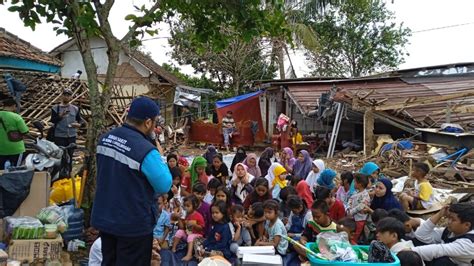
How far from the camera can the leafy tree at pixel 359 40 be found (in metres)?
25.8

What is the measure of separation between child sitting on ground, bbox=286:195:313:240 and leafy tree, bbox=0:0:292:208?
7.37ft

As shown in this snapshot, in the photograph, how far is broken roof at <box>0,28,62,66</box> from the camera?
14.6 m

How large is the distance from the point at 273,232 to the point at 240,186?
1.51 m

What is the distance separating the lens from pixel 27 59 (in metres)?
15.1

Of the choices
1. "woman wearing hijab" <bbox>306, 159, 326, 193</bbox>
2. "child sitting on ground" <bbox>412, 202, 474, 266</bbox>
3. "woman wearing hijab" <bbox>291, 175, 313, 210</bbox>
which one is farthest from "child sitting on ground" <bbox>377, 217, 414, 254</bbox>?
"woman wearing hijab" <bbox>306, 159, 326, 193</bbox>

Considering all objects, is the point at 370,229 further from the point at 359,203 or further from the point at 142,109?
the point at 142,109

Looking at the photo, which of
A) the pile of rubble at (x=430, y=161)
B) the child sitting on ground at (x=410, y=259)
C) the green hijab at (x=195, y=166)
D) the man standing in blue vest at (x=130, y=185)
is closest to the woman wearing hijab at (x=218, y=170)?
the green hijab at (x=195, y=166)

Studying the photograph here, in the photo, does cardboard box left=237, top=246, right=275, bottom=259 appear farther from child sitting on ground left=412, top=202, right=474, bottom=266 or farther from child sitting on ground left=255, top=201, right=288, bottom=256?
child sitting on ground left=412, top=202, right=474, bottom=266

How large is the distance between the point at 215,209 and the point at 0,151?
3.05m

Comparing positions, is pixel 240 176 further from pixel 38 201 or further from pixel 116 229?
pixel 116 229

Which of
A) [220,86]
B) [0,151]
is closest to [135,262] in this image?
[0,151]

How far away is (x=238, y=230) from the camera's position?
530 cm

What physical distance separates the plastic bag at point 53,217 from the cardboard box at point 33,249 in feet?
0.98

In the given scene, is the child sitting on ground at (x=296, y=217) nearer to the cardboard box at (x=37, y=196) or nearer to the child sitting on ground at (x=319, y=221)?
the child sitting on ground at (x=319, y=221)
